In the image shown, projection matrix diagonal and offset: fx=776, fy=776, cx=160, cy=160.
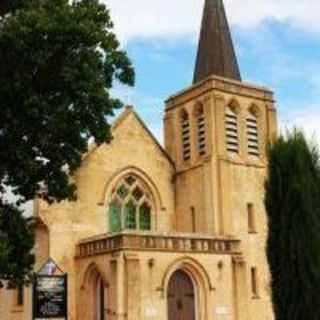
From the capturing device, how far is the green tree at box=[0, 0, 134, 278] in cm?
1861

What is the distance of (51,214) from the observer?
113ft

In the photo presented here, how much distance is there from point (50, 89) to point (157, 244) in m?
14.0

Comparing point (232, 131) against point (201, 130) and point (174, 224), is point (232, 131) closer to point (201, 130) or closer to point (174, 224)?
point (201, 130)

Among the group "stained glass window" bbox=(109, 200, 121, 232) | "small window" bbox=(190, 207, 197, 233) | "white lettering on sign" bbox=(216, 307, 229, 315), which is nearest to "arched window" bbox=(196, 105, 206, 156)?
"small window" bbox=(190, 207, 197, 233)

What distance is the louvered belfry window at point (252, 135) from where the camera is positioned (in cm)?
3841

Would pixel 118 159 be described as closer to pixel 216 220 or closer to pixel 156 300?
pixel 216 220

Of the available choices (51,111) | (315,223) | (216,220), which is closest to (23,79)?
(51,111)

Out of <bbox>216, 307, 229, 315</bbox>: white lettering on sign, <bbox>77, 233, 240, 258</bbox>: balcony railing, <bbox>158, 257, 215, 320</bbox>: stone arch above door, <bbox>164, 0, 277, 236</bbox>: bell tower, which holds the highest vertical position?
<bbox>164, 0, 277, 236</bbox>: bell tower

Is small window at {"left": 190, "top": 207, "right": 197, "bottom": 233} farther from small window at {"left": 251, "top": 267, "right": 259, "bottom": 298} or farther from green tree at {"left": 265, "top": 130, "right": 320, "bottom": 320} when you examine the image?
green tree at {"left": 265, "top": 130, "right": 320, "bottom": 320}

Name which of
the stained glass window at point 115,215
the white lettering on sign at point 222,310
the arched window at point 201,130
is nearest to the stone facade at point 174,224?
the white lettering on sign at point 222,310

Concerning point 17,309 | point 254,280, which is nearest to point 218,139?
point 254,280

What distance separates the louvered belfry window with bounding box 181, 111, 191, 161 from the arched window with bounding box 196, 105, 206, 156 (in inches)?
32.5

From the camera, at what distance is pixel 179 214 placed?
38.4m

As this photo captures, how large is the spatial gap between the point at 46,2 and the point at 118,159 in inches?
728
